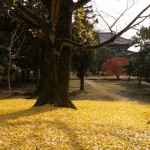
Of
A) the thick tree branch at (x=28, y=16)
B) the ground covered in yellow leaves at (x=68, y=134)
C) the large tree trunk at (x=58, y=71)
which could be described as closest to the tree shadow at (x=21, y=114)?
the ground covered in yellow leaves at (x=68, y=134)

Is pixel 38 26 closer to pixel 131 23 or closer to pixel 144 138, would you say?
pixel 131 23

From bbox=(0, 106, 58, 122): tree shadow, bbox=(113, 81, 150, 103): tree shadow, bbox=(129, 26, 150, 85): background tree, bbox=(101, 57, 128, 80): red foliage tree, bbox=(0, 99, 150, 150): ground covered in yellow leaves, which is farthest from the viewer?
bbox=(101, 57, 128, 80): red foliage tree

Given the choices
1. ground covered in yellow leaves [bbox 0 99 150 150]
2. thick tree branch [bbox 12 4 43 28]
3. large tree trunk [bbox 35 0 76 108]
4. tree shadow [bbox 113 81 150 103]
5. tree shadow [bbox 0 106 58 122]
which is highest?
thick tree branch [bbox 12 4 43 28]

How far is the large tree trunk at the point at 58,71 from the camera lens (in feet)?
40.3

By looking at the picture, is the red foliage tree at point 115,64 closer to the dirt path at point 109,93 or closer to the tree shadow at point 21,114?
the dirt path at point 109,93

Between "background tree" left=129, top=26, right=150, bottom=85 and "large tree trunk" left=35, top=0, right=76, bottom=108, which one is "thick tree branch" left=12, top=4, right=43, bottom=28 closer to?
"large tree trunk" left=35, top=0, right=76, bottom=108

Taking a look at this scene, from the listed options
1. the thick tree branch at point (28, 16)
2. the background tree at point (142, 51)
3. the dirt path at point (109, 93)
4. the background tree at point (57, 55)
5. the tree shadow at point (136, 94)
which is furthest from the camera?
the background tree at point (142, 51)

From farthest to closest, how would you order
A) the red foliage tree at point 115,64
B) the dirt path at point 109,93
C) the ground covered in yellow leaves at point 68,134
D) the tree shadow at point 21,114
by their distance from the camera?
the red foliage tree at point 115,64, the dirt path at point 109,93, the tree shadow at point 21,114, the ground covered in yellow leaves at point 68,134

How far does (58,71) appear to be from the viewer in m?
12.3

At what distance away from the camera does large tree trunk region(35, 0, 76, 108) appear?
12274 mm

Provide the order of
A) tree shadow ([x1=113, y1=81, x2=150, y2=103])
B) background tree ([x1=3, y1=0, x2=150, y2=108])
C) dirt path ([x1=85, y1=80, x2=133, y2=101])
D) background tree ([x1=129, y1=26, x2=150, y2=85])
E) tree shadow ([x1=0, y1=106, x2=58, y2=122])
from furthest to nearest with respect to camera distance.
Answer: background tree ([x1=129, y1=26, x2=150, y2=85]), dirt path ([x1=85, y1=80, x2=133, y2=101]), tree shadow ([x1=113, y1=81, x2=150, y2=103]), background tree ([x1=3, y1=0, x2=150, y2=108]), tree shadow ([x1=0, y1=106, x2=58, y2=122])

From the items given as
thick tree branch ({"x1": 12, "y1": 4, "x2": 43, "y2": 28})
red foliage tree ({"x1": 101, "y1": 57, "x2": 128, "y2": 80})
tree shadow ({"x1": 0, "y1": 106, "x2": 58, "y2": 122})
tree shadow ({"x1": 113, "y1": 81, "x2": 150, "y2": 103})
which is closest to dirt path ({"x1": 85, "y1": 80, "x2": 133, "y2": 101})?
tree shadow ({"x1": 113, "y1": 81, "x2": 150, "y2": 103})

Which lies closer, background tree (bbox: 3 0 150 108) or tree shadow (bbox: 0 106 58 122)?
tree shadow (bbox: 0 106 58 122)

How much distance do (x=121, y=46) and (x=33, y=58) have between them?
40023mm
